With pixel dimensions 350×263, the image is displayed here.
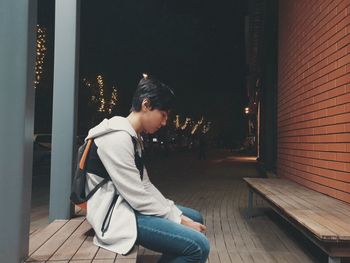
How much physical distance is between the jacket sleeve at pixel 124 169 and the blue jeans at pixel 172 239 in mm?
86

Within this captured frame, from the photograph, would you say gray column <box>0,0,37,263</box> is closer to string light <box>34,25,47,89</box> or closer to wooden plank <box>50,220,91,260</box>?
wooden plank <box>50,220,91,260</box>

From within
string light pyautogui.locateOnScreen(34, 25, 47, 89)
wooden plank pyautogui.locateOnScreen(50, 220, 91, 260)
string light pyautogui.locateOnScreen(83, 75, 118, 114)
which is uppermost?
string light pyautogui.locateOnScreen(34, 25, 47, 89)

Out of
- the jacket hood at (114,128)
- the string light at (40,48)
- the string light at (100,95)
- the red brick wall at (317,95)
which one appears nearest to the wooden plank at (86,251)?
the jacket hood at (114,128)

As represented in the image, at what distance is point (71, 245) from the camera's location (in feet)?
9.89

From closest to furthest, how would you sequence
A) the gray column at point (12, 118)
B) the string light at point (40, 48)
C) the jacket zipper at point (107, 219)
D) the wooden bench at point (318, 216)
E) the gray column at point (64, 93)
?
the gray column at point (12, 118) < the jacket zipper at point (107, 219) < the wooden bench at point (318, 216) < the gray column at point (64, 93) < the string light at point (40, 48)

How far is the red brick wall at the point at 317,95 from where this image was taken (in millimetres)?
5359

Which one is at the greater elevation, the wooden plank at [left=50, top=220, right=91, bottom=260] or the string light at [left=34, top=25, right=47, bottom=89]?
the string light at [left=34, top=25, right=47, bottom=89]

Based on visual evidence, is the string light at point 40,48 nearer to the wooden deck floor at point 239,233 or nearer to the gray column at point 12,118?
the wooden deck floor at point 239,233

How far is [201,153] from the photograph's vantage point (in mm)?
31734

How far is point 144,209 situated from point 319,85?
4.60m

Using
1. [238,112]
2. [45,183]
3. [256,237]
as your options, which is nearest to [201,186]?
[45,183]

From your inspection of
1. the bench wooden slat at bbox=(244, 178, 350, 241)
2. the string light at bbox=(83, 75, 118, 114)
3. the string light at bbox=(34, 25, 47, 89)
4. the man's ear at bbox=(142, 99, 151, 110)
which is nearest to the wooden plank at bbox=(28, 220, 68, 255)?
the man's ear at bbox=(142, 99, 151, 110)

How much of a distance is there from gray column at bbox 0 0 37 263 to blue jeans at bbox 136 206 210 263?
77 centimetres

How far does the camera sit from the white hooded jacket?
2.66 meters
